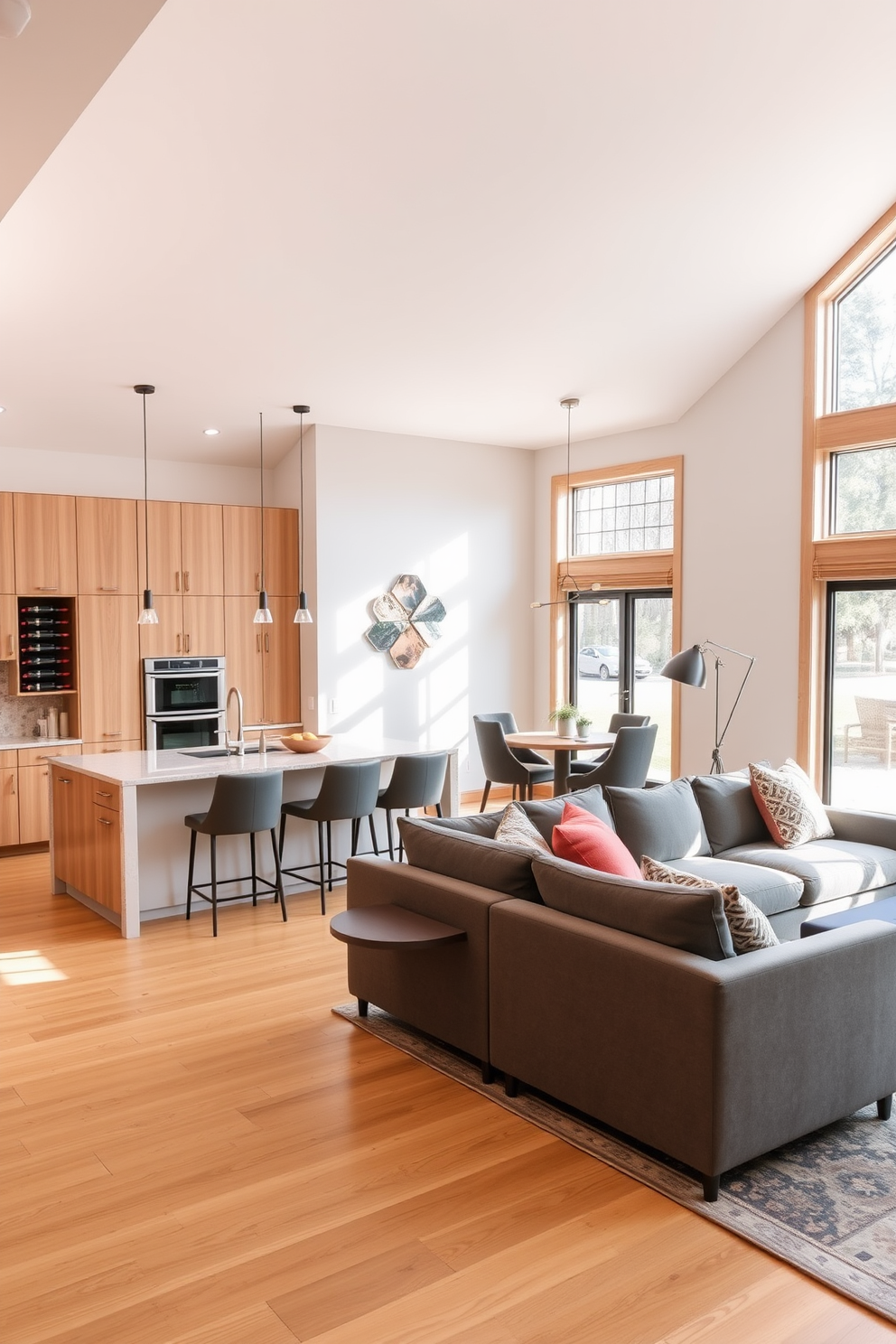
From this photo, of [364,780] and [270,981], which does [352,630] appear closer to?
[364,780]

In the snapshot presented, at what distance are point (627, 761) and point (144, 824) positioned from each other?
9.96ft

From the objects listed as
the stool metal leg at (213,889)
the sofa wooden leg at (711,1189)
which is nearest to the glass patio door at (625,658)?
the stool metal leg at (213,889)

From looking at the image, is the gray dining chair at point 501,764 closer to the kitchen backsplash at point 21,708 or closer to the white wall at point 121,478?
the white wall at point 121,478

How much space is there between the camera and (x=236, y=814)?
17.7 feet

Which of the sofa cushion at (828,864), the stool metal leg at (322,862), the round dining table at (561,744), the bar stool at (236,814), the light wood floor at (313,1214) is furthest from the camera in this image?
the round dining table at (561,744)

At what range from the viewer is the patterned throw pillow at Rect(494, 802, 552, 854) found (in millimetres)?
4016

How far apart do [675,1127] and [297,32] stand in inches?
163

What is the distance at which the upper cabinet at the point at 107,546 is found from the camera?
748 centimetres

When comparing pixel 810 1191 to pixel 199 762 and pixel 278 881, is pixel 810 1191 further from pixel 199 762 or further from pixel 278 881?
pixel 199 762

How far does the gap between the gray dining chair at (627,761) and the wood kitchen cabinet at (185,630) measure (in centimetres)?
309

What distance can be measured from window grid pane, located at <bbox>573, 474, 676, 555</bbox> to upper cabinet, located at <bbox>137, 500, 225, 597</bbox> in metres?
3.07

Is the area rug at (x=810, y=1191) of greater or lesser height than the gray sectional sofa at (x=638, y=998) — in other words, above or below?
below

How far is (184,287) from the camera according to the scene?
5785mm

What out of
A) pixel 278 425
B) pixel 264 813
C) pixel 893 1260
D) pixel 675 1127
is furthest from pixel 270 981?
pixel 278 425
